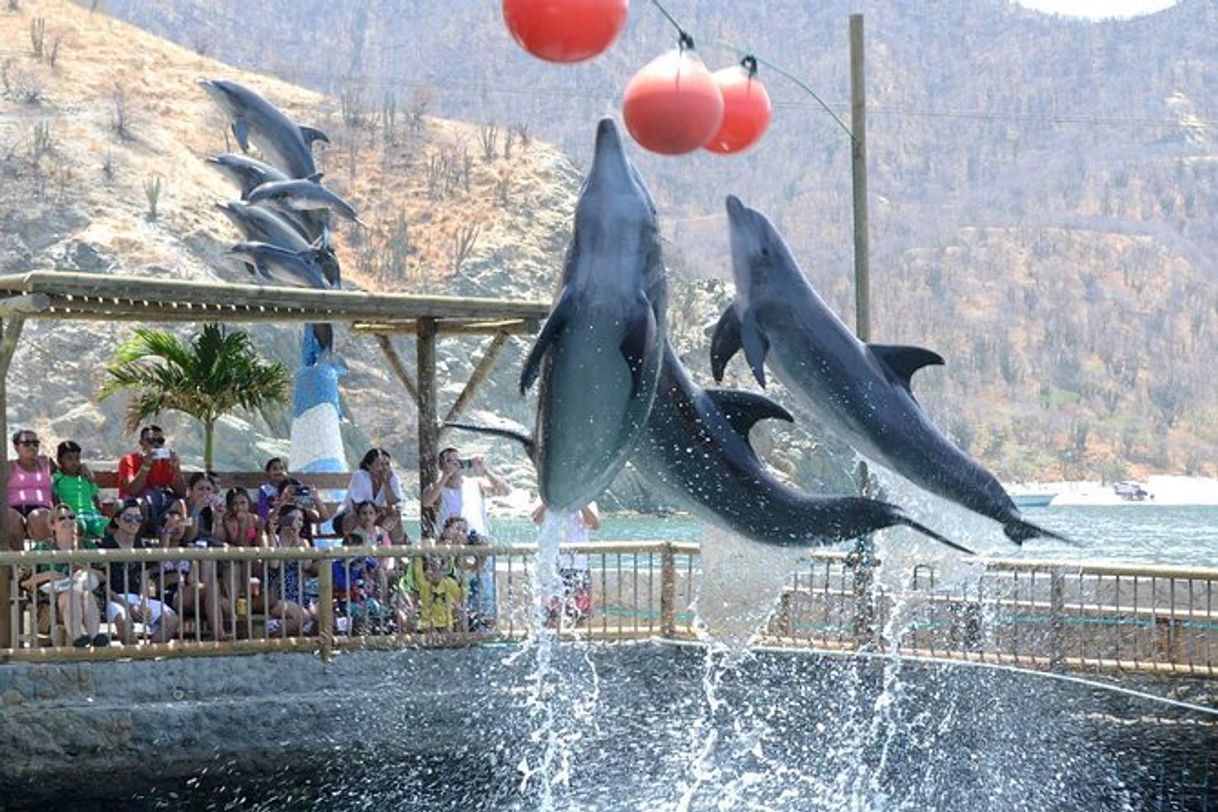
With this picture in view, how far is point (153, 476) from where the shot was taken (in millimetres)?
13484

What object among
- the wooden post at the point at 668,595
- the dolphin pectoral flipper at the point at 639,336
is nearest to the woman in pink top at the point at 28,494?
the wooden post at the point at 668,595

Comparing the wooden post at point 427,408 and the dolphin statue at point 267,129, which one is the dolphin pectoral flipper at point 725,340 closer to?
the wooden post at point 427,408

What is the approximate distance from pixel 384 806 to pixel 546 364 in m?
6.07

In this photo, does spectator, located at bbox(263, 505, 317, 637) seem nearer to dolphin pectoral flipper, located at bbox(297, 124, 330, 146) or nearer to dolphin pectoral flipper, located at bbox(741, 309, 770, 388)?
dolphin pectoral flipper, located at bbox(297, 124, 330, 146)

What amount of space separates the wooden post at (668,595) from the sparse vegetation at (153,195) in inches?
1593

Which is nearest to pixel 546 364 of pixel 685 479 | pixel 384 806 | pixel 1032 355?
pixel 685 479

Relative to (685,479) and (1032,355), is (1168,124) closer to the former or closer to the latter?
Result: (1032,355)

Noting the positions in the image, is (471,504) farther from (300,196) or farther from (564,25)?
(564,25)

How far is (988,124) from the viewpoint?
154250mm

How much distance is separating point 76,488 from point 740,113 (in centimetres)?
613

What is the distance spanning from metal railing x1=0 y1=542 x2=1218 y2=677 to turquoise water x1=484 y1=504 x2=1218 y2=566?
782 inches

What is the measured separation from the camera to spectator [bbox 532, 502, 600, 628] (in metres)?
14.1

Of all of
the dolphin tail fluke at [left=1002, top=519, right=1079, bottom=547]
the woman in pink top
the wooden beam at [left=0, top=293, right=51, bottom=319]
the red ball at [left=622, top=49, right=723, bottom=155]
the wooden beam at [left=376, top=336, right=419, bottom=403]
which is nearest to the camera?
the dolphin tail fluke at [left=1002, top=519, right=1079, bottom=547]

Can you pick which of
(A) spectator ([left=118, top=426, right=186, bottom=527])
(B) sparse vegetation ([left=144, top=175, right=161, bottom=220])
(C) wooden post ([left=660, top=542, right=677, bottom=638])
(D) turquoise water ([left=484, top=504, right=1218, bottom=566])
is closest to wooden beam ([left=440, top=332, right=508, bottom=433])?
(C) wooden post ([left=660, top=542, right=677, bottom=638])
